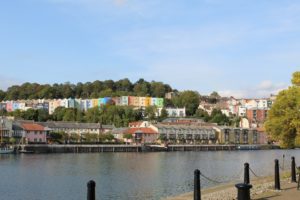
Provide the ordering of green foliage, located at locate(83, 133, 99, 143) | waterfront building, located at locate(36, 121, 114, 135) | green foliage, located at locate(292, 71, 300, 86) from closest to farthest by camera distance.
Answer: green foliage, located at locate(292, 71, 300, 86)
green foliage, located at locate(83, 133, 99, 143)
waterfront building, located at locate(36, 121, 114, 135)

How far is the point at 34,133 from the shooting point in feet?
443

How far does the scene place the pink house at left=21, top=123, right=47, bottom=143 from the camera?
133875 mm

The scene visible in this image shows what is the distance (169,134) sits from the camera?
16338 cm

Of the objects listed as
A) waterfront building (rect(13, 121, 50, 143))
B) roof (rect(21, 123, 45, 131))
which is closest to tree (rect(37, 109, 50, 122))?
waterfront building (rect(13, 121, 50, 143))

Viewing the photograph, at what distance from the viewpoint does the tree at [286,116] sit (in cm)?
2978

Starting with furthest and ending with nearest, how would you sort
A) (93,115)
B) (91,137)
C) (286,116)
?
(93,115), (91,137), (286,116)

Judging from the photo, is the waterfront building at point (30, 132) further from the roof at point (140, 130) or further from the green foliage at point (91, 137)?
the roof at point (140, 130)

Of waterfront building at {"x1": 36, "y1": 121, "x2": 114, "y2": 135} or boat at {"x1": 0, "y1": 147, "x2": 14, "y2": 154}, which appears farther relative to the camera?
waterfront building at {"x1": 36, "y1": 121, "x2": 114, "y2": 135}

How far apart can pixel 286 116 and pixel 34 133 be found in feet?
374

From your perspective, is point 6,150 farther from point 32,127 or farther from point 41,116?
point 41,116

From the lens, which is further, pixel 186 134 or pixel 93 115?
pixel 93 115

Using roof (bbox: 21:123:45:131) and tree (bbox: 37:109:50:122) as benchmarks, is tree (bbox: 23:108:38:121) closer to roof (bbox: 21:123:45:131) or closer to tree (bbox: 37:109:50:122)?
tree (bbox: 37:109:50:122)

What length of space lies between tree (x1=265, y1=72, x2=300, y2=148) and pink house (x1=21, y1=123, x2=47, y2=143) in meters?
112

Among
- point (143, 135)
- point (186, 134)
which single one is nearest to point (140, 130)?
point (143, 135)
